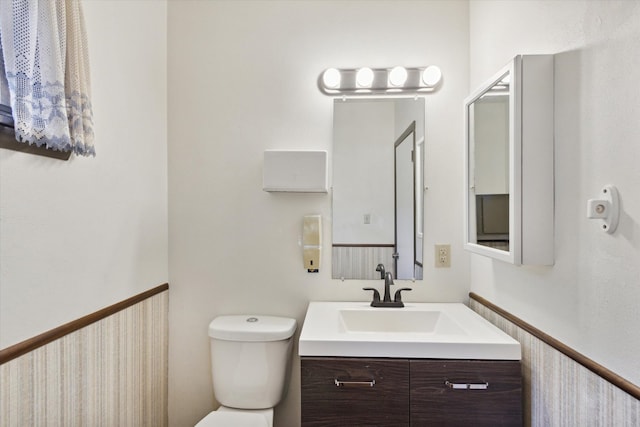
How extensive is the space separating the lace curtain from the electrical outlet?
1.57m

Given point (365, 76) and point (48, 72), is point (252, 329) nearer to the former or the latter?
point (48, 72)

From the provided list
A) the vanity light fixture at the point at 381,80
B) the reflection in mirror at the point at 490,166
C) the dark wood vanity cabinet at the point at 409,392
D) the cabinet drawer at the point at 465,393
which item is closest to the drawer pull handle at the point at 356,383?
the dark wood vanity cabinet at the point at 409,392

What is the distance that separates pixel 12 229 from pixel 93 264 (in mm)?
353

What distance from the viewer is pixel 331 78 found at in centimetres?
178

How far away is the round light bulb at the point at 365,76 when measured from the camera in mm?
1769

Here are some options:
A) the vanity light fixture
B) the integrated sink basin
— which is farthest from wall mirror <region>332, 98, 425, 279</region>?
the integrated sink basin

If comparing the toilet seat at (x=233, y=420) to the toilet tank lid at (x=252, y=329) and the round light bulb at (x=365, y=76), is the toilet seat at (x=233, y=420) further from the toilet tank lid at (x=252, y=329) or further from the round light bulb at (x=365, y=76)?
the round light bulb at (x=365, y=76)

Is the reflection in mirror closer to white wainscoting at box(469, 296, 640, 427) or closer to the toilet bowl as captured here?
white wainscoting at box(469, 296, 640, 427)

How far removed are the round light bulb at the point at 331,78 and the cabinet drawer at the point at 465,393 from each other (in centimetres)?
133

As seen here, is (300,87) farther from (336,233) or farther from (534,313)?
(534,313)

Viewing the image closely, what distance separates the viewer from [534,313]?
1.23 m

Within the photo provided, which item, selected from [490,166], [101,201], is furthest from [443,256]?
[101,201]

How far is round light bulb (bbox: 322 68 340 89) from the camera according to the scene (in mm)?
1783

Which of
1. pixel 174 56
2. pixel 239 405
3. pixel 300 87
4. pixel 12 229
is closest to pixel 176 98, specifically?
pixel 174 56
